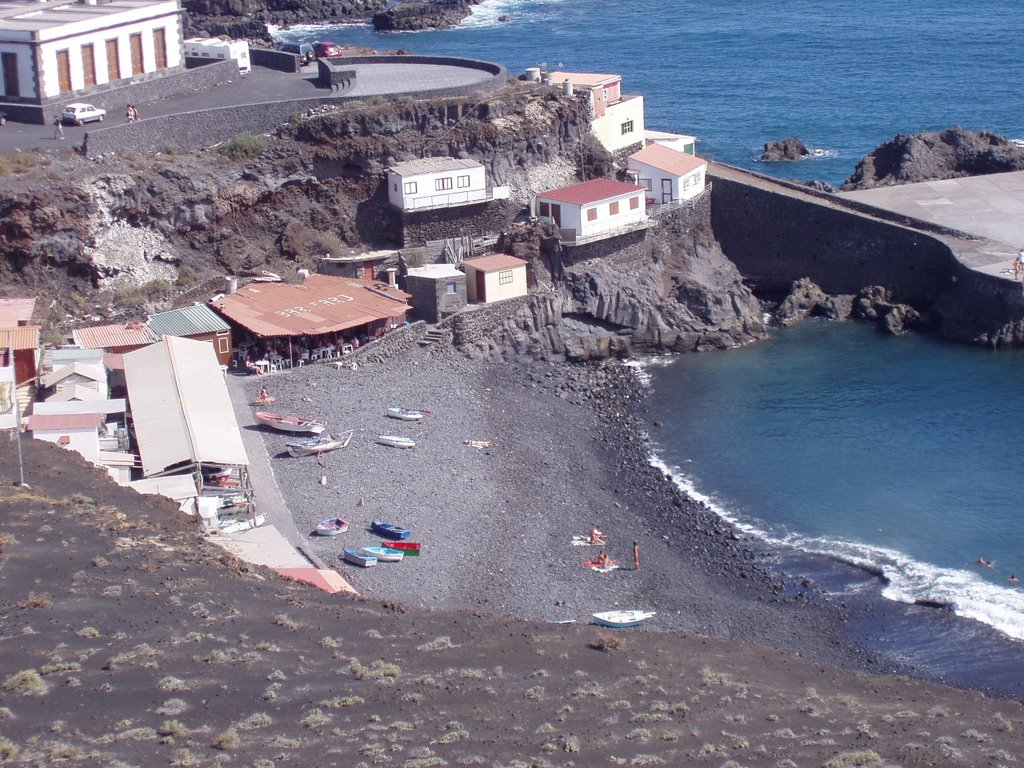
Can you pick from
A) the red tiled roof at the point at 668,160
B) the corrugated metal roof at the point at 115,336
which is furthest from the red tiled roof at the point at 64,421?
the red tiled roof at the point at 668,160

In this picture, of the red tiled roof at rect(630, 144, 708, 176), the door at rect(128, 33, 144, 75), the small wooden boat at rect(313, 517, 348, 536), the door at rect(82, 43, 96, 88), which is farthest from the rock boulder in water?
the small wooden boat at rect(313, 517, 348, 536)

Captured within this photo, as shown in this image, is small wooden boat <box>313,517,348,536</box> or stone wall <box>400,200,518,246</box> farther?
stone wall <box>400,200,518,246</box>

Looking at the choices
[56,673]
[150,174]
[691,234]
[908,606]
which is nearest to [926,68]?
[691,234]

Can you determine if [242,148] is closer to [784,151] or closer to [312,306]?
[312,306]

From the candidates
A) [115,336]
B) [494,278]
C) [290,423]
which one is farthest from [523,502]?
[115,336]

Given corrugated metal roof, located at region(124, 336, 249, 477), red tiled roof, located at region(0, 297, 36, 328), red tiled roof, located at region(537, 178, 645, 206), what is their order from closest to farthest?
corrugated metal roof, located at region(124, 336, 249, 477)
red tiled roof, located at region(0, 297, 36, 328)
red tiled roof, located at region(537, 178, 645, 206)

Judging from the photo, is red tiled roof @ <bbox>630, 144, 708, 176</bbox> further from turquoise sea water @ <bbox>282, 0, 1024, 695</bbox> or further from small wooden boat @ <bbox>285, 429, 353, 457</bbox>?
small wooden boat @ <bbox>285, 429, 353, 457</bbox>
